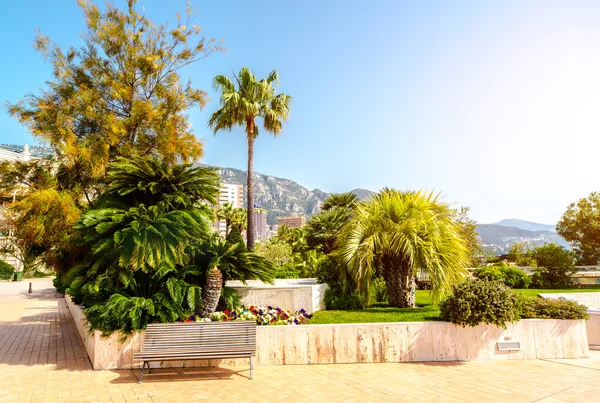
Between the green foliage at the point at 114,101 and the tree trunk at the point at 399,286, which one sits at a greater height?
the green foliage at the point at 114,101

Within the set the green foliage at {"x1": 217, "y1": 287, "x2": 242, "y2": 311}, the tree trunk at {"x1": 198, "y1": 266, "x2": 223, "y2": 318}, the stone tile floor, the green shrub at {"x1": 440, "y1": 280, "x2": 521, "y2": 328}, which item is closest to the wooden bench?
the stone tile floor

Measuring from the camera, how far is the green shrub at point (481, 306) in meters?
7.92

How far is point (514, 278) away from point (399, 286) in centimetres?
1137

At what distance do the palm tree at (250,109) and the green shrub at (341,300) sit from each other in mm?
7760

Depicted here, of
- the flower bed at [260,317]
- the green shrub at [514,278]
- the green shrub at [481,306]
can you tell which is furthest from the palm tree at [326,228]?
the green shrub at [481,306]

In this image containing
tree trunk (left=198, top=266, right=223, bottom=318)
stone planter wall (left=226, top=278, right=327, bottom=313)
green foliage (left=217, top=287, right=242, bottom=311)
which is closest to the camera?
tree trunk (left=198, top=266, right=223, bottom=318)

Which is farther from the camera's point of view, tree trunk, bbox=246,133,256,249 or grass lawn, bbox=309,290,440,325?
tree trunk, bbox=246,133,256,249

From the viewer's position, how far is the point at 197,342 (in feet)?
22.8

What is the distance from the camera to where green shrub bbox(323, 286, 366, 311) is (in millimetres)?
11242

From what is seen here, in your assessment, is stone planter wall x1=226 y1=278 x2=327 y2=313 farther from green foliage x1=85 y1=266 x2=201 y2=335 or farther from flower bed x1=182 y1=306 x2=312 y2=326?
green foliage x1=85 y1=266 x2=201 y2=335

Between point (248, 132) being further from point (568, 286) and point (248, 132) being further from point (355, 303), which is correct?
point (568, 286)

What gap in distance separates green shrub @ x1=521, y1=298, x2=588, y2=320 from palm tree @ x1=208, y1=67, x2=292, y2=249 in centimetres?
1252

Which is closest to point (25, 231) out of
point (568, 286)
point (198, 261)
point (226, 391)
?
point (198, 261)

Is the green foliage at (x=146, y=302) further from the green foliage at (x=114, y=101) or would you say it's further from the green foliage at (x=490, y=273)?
the green foliage at (x=490, y=273)
